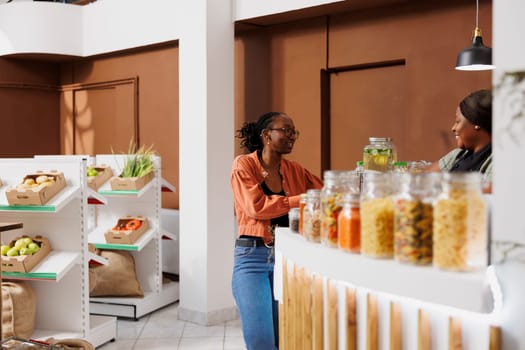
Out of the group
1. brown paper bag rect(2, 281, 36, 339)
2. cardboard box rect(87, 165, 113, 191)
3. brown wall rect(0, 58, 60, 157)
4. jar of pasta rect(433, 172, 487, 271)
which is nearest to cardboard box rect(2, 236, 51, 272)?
brown paper bag rect(2, 281, 36, 339)

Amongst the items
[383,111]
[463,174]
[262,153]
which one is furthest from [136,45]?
[463,174]

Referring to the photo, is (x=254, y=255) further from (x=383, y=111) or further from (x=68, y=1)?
(x=68, y=1)

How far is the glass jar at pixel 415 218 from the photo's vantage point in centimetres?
155

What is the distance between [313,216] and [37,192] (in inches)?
101

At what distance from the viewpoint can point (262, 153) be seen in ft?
11.1

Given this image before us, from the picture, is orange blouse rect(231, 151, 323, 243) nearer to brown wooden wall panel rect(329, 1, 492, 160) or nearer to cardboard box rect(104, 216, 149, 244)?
brown wooden wall panel rect(329, 1, 492, 160)

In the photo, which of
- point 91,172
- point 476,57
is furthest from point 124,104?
point 476,57

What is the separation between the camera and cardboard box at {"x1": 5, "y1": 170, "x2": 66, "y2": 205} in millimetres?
4000

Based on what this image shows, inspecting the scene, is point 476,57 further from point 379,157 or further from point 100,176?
point 100,176

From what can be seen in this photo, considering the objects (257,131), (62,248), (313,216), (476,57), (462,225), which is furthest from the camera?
(62,248)

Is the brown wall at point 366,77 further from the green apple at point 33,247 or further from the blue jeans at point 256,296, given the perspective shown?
the green apple at point 33,247

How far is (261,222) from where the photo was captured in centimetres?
313

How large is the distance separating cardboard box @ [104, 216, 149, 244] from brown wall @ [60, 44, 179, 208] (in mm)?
1043

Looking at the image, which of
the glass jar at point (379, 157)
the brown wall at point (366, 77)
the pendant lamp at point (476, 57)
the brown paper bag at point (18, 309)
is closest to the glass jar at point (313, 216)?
the glass jar at point (379, 157)
